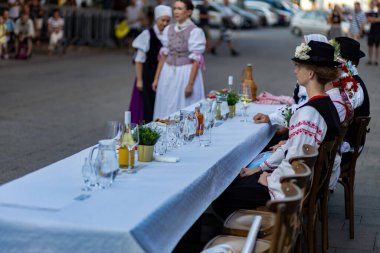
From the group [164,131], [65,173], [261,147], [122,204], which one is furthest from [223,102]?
[122,204]

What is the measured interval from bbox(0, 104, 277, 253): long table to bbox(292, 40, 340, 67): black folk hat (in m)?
0.91

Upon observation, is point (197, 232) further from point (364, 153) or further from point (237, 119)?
point (364, 153)

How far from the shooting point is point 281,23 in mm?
55844

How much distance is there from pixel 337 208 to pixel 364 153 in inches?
112

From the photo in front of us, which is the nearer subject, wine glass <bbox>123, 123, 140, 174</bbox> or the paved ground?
wine glass <bbox>123, 123, 140, 174</bbox>

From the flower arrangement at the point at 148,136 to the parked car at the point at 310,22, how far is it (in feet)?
112

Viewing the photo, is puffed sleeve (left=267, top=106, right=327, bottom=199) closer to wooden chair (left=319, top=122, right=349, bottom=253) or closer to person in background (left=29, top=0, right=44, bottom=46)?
wooden chair (left=319, top=122, right=349, bottom=253)

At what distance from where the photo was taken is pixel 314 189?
18.2 feet

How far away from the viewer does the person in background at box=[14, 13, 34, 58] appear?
23.5 meters

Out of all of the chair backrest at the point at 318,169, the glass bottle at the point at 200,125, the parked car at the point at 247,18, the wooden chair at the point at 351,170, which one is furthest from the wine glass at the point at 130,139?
the parked car at the point at 247,18

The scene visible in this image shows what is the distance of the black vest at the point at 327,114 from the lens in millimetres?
5578

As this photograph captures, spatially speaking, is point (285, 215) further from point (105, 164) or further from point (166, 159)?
point (166, 159)

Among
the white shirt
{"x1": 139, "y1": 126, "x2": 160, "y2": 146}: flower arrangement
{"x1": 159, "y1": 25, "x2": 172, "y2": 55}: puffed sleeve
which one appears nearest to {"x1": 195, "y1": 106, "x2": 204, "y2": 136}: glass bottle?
{"x1": 139, "y1": 126, "x2": 160, "y2": 146}: flower arrangement

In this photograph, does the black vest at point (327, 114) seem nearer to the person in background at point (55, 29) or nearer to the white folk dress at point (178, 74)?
the white folk dress at point (178, 74)
